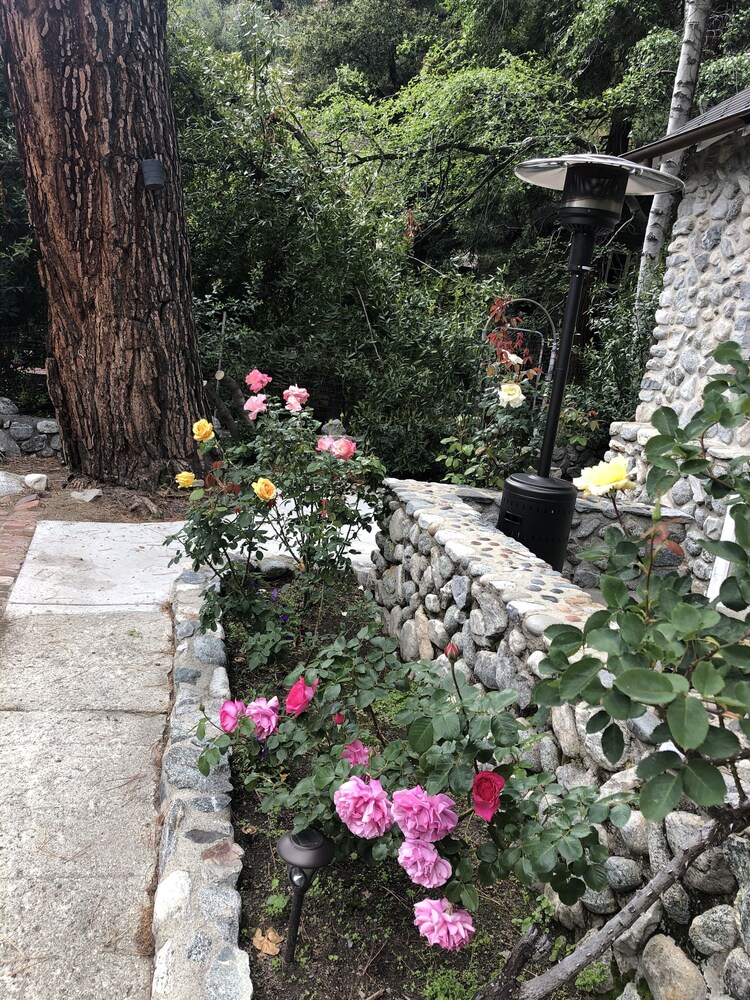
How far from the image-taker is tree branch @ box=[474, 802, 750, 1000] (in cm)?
112

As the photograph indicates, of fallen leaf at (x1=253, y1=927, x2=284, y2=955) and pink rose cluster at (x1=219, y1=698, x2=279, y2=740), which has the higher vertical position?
pink rose cluster at (x1=219, y1=698, x2=279, y2=740)

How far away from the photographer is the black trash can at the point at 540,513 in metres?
3.14

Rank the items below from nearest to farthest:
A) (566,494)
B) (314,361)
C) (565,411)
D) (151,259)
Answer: (566,494), (151,259), (565,411), (314,361)

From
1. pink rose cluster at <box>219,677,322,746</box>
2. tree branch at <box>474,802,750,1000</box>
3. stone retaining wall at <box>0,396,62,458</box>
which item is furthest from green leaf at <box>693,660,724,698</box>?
stone retaining wall at <box>0,396,62,458</box>

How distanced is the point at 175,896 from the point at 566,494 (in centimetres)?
222

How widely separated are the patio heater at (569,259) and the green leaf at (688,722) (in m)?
2.27

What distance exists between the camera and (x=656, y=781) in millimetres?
937

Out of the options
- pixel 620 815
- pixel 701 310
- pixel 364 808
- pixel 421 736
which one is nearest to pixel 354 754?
pixel 364 808

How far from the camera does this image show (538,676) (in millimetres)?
1897

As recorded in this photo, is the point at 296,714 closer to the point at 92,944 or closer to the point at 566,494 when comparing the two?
the point at 92,944

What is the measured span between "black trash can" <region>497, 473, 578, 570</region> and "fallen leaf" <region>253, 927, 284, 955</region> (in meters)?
1.99

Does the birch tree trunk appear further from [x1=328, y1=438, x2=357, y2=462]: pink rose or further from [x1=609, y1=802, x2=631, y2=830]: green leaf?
[x1=609, y1=802, x2=631, y2=830]: green leaf

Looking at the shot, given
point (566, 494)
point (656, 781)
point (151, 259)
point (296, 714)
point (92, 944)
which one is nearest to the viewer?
point (656, 781)

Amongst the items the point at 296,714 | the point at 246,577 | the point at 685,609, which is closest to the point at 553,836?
the point at 685,609
